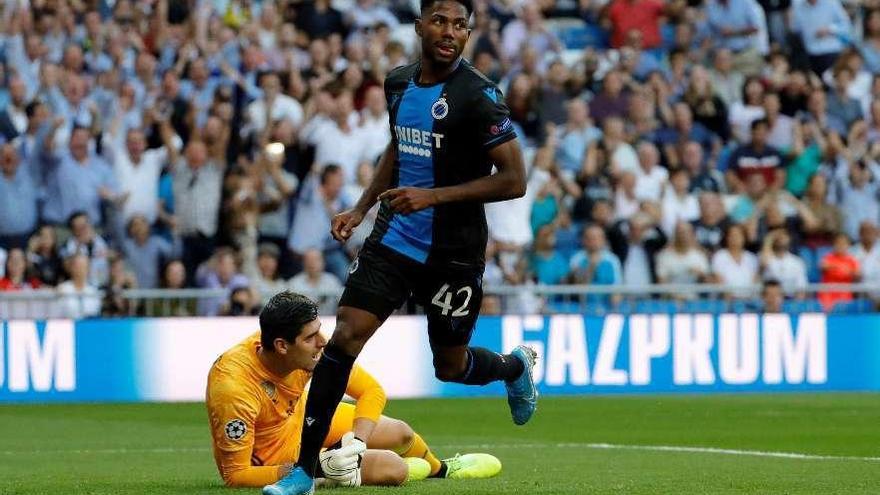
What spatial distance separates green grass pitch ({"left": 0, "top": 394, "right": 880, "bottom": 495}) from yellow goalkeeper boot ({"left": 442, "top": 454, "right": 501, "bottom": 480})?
163 millimetres

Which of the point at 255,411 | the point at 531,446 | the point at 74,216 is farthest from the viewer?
the point at 74,216

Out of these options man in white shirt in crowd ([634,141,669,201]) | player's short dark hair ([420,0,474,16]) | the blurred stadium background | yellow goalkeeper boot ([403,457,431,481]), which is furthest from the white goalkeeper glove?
man in white shirt in crowd ([634,141,669,201])

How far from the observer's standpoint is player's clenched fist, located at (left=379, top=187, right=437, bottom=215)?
25.8 ft

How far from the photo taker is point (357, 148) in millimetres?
19250

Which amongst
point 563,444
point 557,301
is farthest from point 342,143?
point 563,444

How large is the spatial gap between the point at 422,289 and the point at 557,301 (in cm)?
1047

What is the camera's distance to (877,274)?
19.6 metres

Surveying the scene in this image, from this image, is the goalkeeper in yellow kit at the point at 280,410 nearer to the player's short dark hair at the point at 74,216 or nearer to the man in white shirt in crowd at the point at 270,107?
the player's short dark hair at the point at 74,216

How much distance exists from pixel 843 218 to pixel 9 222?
30.9 ft

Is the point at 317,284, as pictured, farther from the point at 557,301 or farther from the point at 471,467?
the point at 471,467

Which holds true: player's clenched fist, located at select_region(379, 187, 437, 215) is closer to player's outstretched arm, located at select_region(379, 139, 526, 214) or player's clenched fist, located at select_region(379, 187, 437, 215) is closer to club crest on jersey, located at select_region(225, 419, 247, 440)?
player's outstretched arm, located at select_region(379, 139, 526, 214)

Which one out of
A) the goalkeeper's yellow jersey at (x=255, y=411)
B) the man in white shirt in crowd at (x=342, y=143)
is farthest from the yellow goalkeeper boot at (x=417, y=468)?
the man in white shirt in crowd at (x=342, y=143)

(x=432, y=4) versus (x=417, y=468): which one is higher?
(x=432, y=4)

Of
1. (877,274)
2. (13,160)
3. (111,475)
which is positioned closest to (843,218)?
(877,274)
